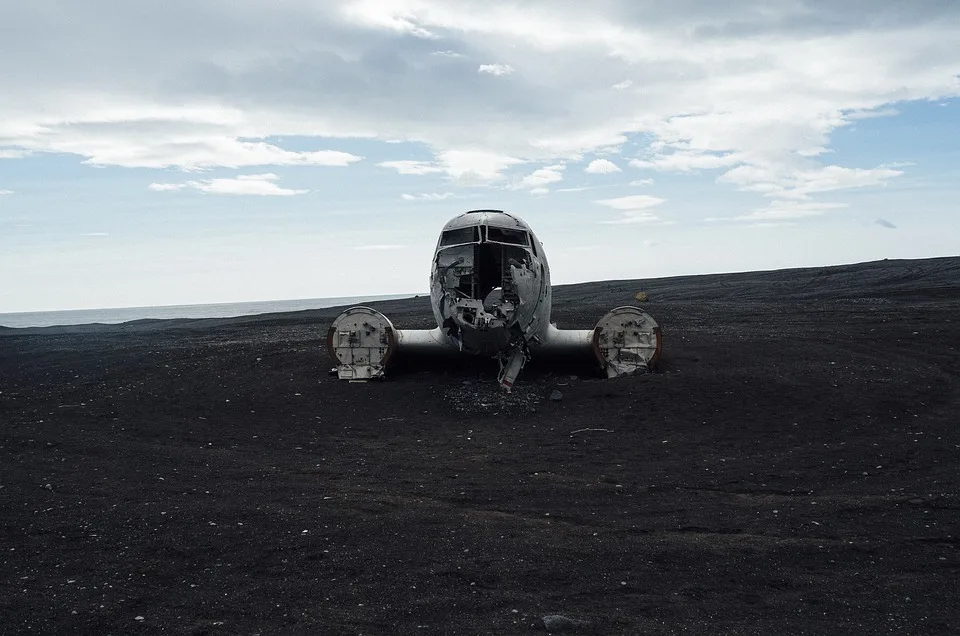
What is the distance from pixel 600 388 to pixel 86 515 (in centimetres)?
974

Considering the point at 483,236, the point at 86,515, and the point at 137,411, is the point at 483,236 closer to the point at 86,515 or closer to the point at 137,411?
the point at 137,411

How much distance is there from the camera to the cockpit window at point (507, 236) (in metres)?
15.2

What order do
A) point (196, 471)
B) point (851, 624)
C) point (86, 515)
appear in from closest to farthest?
point (851, 624) → point (86, 515) → point (196, 471)

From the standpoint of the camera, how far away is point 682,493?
898cm

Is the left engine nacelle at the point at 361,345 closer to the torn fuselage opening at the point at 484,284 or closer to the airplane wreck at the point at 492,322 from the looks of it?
the airplane wreck at the point at 492,322

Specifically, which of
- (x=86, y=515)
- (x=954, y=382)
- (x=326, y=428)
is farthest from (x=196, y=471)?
(x=954, y=382)

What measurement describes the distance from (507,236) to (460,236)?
3.30ft

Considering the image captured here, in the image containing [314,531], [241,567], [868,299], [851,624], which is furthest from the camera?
[868,299]

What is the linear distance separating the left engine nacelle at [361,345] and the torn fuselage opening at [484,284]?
Result: 2.25 m

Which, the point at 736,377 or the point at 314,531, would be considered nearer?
the point at 314,531

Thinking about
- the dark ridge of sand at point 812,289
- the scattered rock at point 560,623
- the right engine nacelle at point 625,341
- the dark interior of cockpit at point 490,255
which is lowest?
the scattered rock at point 560,623

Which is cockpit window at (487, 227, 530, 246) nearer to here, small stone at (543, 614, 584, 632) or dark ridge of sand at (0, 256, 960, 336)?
small stone at (543, 614, 584, 632)

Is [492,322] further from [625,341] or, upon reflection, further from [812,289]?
[812,289]

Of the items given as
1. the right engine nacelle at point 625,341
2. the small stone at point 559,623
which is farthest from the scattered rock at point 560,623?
the right engine nacelle at point 625,341
